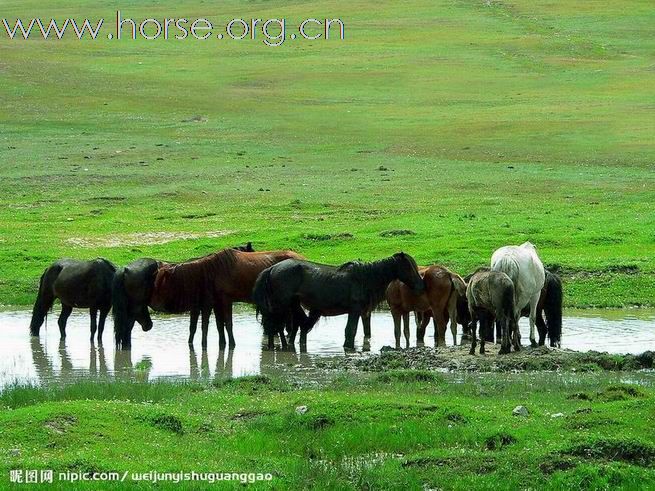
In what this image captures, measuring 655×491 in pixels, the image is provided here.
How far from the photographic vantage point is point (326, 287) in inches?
831

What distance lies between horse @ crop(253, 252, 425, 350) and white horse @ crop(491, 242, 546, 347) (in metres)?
1.71

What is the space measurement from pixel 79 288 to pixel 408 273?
565 cm

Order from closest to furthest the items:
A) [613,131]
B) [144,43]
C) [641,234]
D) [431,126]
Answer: [641,234]
[613,131]
[431,126]
[144,43]

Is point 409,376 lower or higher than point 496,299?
lower

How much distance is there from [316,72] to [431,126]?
25834mm

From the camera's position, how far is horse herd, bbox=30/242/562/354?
21078mm

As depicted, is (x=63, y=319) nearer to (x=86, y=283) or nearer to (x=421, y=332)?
(x=86, y=283)

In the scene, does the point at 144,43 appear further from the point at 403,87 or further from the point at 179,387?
the point at 179,387

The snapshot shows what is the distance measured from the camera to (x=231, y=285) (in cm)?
2194

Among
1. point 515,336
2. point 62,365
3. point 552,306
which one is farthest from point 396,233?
point 62,365

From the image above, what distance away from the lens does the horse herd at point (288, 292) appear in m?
21.1

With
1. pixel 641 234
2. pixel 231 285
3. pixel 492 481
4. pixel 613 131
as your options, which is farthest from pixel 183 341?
pixel 613 131

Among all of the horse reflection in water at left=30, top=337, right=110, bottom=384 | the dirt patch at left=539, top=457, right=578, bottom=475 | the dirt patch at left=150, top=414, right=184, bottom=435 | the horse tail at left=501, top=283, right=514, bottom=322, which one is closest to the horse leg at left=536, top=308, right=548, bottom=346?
the horse tail at left=501, top=283, right=514, bottom=322

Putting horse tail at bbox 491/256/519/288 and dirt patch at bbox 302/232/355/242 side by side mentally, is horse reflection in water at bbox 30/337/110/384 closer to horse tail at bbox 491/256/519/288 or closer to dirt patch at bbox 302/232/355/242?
horse tail at bbox 491/256/519/288
